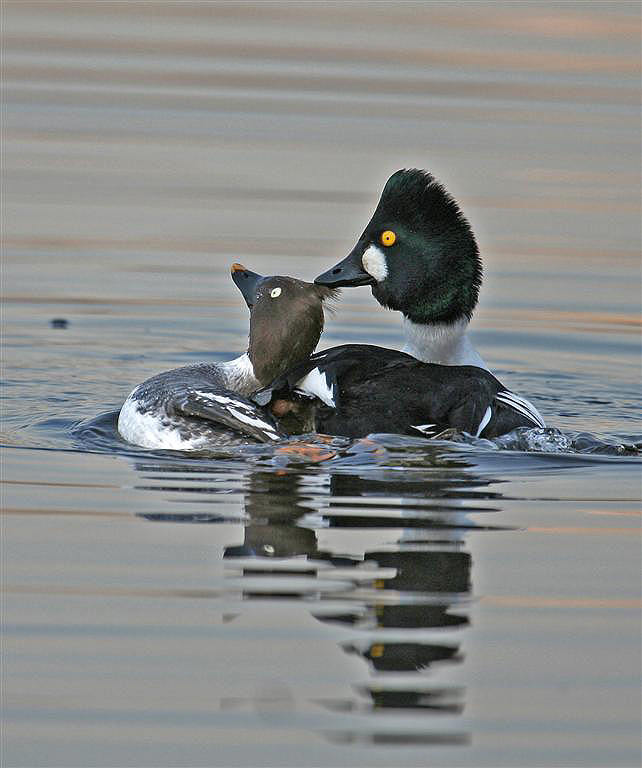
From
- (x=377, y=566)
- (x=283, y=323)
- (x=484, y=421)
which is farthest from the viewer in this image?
(x=283, y=323)

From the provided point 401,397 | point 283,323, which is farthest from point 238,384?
point 401,397

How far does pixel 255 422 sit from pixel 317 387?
33 cm

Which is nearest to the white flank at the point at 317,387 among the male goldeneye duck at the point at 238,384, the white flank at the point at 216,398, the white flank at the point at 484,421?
the male goldeneye duck at the point at 238,384

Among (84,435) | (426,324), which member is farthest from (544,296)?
(84,435)

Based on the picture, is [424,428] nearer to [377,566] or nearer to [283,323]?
[283,323]

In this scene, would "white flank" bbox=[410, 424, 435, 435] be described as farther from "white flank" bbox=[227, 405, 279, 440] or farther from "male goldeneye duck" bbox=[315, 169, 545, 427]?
"male goldeneye duck" bbox=[315, 169, 545, 427]

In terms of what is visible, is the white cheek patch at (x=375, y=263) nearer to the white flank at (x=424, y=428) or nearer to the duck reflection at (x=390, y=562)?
the white flank at (x=424, y=428)

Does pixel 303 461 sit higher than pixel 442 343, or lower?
lower

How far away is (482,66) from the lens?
2122 cm

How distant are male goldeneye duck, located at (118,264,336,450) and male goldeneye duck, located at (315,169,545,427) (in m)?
0.26

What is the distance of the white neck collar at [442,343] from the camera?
8500 mm

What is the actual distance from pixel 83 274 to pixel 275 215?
6.98 feet

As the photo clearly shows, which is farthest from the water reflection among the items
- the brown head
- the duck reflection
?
the brown head

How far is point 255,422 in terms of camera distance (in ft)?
25.3
